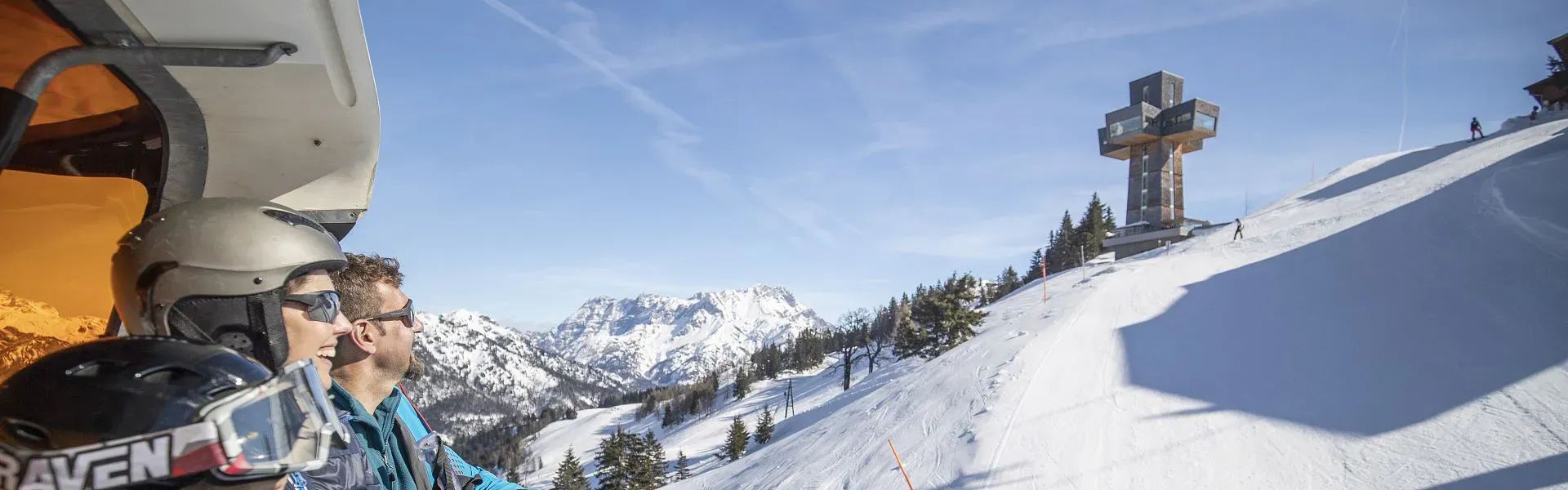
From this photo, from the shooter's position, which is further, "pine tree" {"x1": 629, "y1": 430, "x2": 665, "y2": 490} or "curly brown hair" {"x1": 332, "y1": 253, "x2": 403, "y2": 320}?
"pine tree" {"x1": 629, "y1": 430, "x2": 665, "y2": 490}

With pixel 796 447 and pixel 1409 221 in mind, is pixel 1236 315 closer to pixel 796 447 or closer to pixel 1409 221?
pixel 1409 221

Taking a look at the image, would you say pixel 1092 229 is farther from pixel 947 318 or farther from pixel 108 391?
pixel 108 391

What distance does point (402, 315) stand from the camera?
3.55m

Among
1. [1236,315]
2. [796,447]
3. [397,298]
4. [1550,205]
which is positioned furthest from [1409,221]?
[397,298]

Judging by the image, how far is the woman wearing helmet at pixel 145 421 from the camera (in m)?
1.30

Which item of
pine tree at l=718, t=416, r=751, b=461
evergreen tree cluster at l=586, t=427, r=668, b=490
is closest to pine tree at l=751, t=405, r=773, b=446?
pine tree at l=718, t=416, r=751, b=461

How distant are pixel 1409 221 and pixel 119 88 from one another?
28.2 meters

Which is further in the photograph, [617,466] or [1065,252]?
[1065,252]

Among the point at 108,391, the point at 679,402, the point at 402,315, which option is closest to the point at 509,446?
the point at 679,402

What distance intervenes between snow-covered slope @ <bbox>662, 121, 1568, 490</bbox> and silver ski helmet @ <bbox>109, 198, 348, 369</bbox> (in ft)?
34.9

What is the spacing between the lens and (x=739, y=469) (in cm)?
2369

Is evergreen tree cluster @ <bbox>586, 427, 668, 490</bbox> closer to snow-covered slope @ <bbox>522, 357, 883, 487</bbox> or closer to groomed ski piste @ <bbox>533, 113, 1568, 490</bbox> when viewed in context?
snow-covered slope @ <bbox>522, 357, 883, 487</bbox>

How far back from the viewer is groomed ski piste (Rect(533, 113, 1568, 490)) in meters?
9.45

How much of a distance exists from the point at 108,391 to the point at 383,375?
2.14 m
